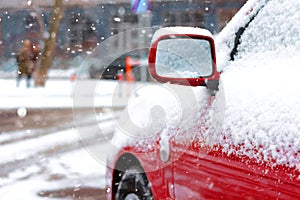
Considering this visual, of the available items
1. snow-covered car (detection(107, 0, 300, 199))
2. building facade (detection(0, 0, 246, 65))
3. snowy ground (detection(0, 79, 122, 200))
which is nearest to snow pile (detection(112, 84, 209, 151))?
snow-covered car (detection(107, 0, 300, 199))

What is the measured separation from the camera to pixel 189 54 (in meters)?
3.07

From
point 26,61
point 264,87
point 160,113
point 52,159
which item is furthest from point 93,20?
point 264,87

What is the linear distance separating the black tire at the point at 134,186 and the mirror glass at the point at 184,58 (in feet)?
2.26

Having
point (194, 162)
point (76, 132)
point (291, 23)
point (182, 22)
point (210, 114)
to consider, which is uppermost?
point (182, 22)

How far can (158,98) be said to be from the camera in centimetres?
335

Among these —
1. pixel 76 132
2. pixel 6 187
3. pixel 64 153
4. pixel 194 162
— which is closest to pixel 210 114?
pixel 194 162

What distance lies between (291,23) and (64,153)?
17.9 feet

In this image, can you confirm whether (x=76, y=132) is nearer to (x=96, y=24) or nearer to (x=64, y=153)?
(x=64, y=153)

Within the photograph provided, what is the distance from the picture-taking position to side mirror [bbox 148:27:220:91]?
8.71ft

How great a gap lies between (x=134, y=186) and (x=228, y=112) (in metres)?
1.27

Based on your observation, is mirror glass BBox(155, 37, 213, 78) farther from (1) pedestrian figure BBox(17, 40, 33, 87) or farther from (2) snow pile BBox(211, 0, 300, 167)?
(1) pedestrian figure BBox(17, 40, 33, 87)

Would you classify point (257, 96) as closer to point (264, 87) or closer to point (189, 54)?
point (264, 87)

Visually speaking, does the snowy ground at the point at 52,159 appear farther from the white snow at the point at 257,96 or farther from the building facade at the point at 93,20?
the building facade at the point at 93,20

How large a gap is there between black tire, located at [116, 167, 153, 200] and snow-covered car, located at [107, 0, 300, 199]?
2cm
